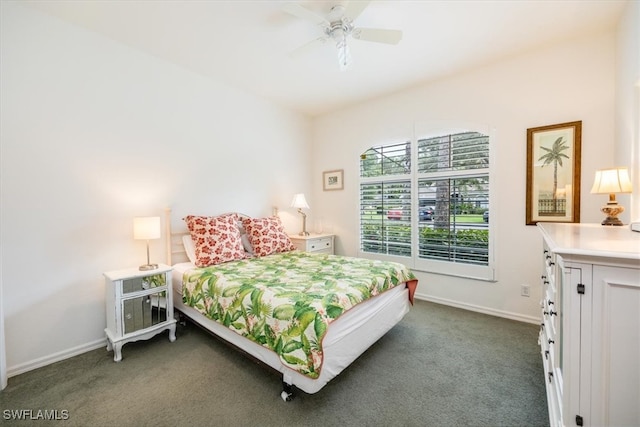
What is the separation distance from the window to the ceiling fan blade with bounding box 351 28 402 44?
1.59 meters

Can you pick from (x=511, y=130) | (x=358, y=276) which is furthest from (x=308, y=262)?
(x=511, y=130)

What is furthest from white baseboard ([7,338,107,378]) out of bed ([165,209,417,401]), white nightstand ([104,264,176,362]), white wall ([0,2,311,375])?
bed ([165,209,417,401])

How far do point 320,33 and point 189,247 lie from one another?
8.29 ft

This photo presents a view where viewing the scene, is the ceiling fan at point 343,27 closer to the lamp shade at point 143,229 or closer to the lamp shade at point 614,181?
the lamp shade at point 614,181

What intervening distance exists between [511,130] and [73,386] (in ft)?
14.6

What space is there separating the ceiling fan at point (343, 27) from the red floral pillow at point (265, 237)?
6.35 feet

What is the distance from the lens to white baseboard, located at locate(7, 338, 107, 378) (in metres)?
2.01

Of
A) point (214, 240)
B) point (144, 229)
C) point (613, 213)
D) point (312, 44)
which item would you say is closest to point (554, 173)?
point (613, 213)

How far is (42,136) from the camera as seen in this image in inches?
85.4

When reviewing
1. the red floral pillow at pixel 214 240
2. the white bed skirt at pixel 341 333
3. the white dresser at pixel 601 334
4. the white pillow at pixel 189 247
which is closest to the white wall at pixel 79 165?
the white pillow at pixel 189 247

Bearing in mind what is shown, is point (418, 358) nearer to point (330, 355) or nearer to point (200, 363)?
point (330, 355)

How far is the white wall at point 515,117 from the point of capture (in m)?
2.46

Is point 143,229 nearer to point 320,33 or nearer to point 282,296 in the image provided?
point 282,296

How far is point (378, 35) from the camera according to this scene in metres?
2.11
